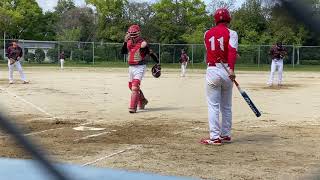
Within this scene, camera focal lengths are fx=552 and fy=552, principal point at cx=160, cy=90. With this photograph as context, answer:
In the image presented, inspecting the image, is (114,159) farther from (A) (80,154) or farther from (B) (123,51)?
(B) (123,51)

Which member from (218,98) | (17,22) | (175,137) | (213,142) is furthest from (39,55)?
(213,142)

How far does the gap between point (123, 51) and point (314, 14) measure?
10944 mm

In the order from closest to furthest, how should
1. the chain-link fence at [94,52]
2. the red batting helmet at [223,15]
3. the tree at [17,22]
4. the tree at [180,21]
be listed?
1. the red batting helmet at [223,15]
2. the tree at [17,22]
3. the tree at [180,21]
4. the chain-link fence at [94,52]

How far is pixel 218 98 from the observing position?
7586 millimetres

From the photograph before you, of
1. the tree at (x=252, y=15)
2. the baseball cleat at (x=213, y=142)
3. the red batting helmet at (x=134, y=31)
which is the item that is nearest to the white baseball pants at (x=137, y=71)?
the red batting helmet at (x=134, y=31)

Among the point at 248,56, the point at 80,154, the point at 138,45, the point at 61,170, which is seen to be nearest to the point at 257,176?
the point at 80,154

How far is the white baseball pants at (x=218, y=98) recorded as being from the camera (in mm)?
7411

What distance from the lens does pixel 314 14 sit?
3.24 ft

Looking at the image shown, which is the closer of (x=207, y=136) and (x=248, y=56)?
(x=207, y=136)

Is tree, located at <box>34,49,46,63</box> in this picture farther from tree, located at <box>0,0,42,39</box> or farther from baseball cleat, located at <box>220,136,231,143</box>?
baseball cleat, located at <box>220,136,231,143</box>

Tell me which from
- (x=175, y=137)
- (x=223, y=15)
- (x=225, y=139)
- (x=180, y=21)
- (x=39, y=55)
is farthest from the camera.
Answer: (x=180, y=21)

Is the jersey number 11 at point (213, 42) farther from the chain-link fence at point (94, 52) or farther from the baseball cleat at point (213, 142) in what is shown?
the chain-link fence at point (94, 52)

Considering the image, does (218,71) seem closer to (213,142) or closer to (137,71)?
(213,142)

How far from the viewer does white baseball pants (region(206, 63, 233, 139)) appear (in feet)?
24.3
